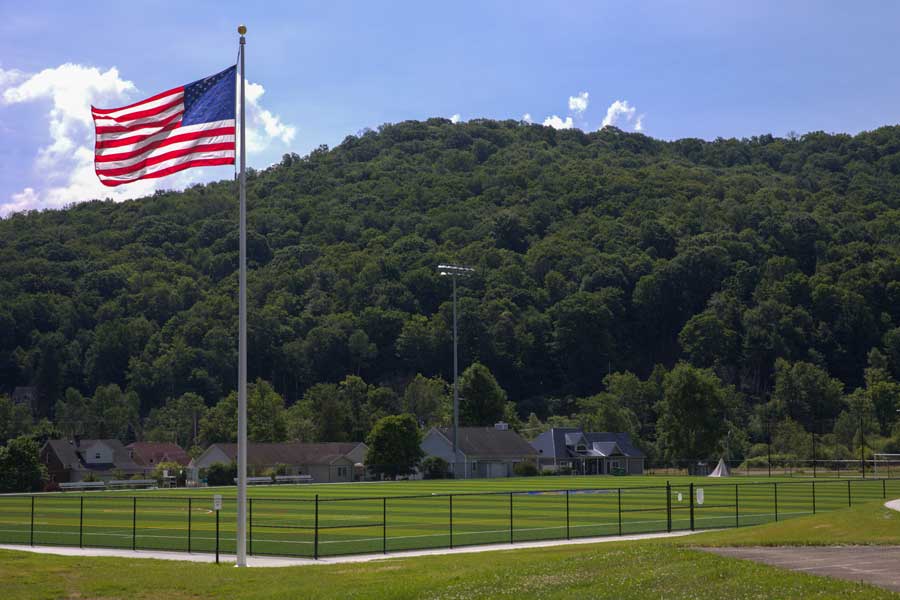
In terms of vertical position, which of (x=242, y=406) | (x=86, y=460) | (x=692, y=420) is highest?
(x=242, y=406)

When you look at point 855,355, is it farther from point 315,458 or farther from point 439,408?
point 315,458

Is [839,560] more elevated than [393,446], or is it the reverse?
[839,560]

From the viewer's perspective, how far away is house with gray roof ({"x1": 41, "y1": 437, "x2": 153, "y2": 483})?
10681 centimetres

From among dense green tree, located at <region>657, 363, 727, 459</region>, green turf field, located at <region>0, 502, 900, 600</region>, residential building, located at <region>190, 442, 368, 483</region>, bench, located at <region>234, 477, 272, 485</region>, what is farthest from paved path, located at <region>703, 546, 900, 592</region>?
dense green tree, located at <region>657, 363, 727, 459</region>

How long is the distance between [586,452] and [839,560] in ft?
334

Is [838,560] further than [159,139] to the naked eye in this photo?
No

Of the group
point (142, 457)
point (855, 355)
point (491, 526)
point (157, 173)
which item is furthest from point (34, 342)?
point (157, 173)

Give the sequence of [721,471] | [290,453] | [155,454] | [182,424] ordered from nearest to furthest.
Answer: [721,471], [290,453], [155,454], [182,424]

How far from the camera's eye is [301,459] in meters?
105

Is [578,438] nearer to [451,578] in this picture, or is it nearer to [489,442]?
[489,442]

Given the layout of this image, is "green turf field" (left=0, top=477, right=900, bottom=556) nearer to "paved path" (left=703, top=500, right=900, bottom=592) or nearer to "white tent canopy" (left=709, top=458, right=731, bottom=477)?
"paved path" (left=703, top=500, right=900, bottom=592)

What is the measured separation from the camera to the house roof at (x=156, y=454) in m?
127

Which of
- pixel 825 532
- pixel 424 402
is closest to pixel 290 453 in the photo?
pixel 424 402

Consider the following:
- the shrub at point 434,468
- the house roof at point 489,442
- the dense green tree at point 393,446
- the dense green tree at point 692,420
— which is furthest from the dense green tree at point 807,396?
the dense green tree at point 393,446
